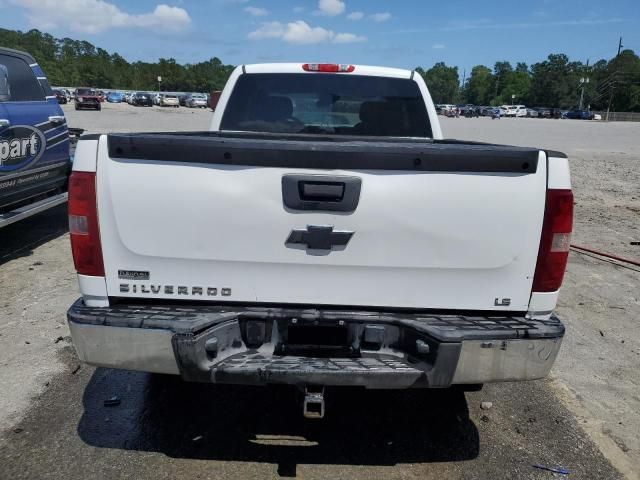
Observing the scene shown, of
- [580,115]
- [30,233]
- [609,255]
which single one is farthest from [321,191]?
[580,115]

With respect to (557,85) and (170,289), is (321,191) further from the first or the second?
(557,85)

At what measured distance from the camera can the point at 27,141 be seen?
6.47 m

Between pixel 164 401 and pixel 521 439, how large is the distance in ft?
7.41

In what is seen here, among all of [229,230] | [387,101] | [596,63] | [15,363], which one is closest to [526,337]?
[229,230]

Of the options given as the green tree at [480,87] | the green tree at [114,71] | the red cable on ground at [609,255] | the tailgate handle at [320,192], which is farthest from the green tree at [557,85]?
the tailgate handle at [320,192]

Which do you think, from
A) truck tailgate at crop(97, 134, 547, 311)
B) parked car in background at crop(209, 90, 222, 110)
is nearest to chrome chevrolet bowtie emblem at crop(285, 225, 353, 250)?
truck tailgate at crop(97, 134, 547, 311)

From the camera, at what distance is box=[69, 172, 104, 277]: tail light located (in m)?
2.64

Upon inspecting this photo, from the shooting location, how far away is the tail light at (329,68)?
15.3 feet

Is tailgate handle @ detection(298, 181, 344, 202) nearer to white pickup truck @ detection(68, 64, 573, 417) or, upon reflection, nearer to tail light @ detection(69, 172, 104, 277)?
white pickup truck @ detection(68, 64, 573, 417)

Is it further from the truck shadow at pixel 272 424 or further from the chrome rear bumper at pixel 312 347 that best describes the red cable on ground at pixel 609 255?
the chrome rear bumper at pixel 312 347

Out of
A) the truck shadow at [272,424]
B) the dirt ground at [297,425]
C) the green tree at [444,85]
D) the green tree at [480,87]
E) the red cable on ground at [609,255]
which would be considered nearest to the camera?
the dirt ground at [297,425]

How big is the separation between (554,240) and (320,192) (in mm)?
1166

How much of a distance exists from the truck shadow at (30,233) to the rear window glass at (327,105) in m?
3.81

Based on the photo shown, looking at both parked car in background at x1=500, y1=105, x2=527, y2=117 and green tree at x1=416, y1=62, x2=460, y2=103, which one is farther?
green tree at x1=416, y1=62, x2=460, y2=103
